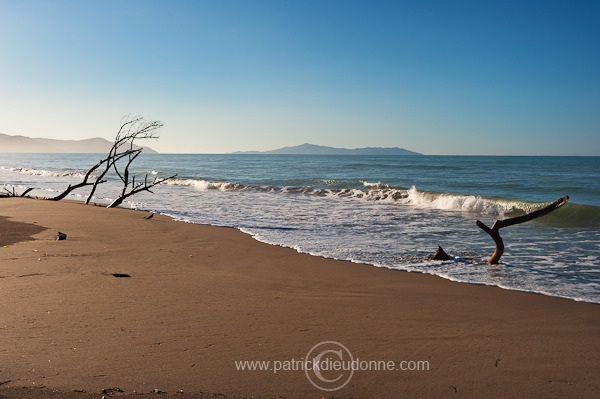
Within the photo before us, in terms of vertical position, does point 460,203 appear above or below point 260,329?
above

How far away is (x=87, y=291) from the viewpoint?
197 inches

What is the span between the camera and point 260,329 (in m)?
4.12

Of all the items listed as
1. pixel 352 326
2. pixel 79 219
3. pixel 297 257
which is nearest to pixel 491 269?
pixel 297 257

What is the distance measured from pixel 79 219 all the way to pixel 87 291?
286 inches

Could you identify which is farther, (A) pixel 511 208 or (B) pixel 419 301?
(A) pixel 511 208

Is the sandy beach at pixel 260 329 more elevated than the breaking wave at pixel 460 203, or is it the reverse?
the breaking wave at pixel 460 203

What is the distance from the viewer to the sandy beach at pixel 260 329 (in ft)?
10.2

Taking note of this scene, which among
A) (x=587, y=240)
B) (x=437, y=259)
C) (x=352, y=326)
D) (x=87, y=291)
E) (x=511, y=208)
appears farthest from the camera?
(x=511, y=208)

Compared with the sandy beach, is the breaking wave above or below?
above

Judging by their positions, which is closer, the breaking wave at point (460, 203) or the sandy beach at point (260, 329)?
the sandy beach at point (260, 329)

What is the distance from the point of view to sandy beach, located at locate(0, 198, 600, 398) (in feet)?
10.2

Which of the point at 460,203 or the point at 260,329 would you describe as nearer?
the point at 260,329

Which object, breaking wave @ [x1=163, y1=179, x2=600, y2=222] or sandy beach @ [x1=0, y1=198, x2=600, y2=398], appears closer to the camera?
sandy beach @ [x1=0, y1=198, x2=600, y2=398]

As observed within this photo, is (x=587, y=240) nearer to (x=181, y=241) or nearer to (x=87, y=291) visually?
(x=181, y=241)
